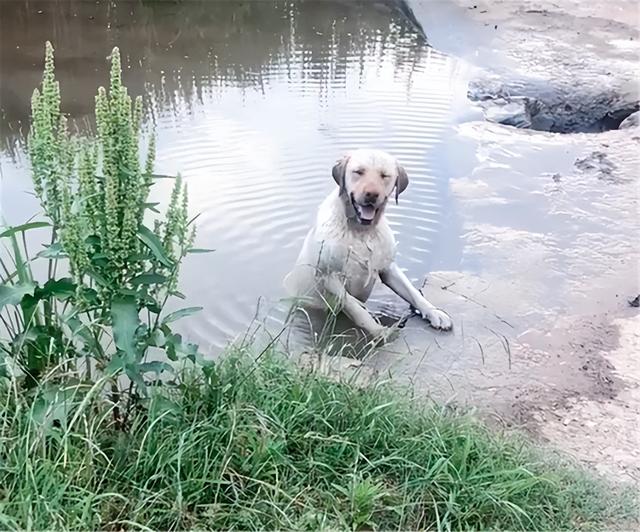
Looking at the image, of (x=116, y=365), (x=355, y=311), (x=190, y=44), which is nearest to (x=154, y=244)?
(x=116, y=365)

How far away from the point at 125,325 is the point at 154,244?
0.94ft

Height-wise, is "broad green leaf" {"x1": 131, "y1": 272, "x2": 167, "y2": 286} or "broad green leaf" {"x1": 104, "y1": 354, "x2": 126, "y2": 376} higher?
"broad green leaf" {"x1": 131, "y1": 272, "x2": 167, "y2": 286}

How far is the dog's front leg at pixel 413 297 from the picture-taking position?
4.52 meters

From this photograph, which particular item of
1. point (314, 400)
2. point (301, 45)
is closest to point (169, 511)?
point (314, 400)

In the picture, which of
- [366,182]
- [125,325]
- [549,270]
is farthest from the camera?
[549,270]

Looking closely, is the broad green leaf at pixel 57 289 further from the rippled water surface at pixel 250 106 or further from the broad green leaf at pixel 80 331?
the rippled water surface at pixel 250 106

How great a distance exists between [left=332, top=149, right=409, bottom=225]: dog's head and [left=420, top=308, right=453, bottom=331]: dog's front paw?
2.08ft

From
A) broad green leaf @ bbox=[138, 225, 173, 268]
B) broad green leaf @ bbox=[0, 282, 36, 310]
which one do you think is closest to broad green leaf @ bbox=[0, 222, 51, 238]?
broad green leaf @ bbox=[0, 282, 36, 310]

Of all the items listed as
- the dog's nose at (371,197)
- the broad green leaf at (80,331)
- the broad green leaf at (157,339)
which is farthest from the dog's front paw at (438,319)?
the broad green leaf at (80,331)

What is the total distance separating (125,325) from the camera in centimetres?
248

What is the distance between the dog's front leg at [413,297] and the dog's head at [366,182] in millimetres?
400

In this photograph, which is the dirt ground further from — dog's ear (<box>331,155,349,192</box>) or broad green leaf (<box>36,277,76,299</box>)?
broad green leaf (<box>36,277,76,299</box>)

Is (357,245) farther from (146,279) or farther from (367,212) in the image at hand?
(146,279)

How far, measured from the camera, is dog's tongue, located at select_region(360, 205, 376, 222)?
4422mm
